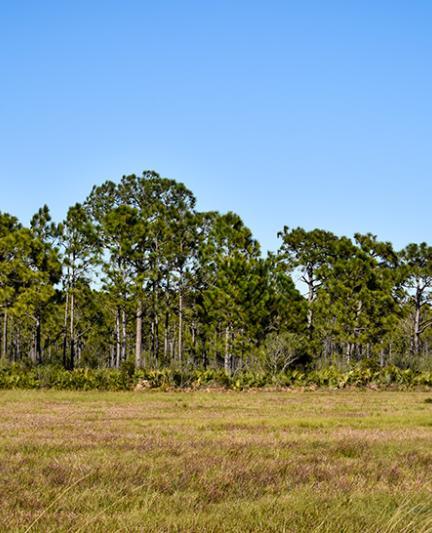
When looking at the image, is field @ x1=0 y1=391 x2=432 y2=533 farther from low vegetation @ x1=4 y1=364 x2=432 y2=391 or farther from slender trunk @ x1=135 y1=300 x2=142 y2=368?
slender trunk @ x1=135 y1=300 x2=142 y2=368

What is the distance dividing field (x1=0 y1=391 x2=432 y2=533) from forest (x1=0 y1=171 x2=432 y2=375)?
22825 millimetres

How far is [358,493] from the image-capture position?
9.09m

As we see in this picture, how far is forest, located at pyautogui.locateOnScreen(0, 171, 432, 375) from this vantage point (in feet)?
159

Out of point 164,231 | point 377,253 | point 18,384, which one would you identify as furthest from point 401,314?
point 18,384

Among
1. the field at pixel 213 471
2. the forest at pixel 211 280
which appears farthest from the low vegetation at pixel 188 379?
the field at pixel 213 471

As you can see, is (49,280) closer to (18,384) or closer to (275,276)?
(18,384)

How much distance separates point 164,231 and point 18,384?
17.3m

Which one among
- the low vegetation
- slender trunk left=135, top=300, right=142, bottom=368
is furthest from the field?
slender trunk left=135, top=300, right=142, bottom=368

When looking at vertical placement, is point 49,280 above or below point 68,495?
above

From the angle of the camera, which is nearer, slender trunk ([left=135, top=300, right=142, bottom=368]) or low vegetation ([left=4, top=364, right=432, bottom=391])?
low vegetation ([left=4, top=364, right=432, bottom=391])

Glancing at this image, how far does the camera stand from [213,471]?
10.6 metres

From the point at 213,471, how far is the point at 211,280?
43.5 metres

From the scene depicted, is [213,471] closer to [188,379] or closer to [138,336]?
[188,379]

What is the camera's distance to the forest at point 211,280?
159ft
